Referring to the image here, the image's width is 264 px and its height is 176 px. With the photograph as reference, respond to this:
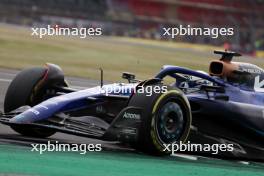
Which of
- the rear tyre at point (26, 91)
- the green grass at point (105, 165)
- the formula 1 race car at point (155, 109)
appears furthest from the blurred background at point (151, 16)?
the green grass at point (105, 165)

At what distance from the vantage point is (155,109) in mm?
7023

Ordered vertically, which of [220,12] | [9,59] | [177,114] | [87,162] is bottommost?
Result: [87,162]

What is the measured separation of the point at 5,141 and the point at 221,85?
2818 millimetres

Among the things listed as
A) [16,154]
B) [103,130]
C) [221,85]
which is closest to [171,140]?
[103,130]

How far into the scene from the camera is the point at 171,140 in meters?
7.32

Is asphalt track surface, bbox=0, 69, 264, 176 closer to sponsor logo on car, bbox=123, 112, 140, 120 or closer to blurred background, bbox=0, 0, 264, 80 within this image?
sponsor logo on car, bbox=123, 112, 140, 120

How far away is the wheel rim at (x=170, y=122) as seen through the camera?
7176 mm

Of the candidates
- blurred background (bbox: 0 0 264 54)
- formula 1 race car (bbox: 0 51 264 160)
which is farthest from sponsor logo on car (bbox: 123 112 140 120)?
blurred background (bbox: 0 0 264 54)

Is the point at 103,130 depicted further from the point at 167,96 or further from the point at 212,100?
the point at 212,100

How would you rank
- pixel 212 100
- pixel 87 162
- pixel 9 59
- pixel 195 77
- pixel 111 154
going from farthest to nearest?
1. pixel 9 59
2. pixel 195 77
3. pixel 212 100
4. pixel 111 154
5. pixel 87 162

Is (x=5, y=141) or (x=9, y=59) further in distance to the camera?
(x=9, y=59)

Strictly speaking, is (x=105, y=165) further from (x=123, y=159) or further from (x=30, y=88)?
(x=30, y=88)

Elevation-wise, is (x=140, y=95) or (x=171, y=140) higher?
(x=140, y=95)

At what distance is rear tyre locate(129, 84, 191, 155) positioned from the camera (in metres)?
6.99
